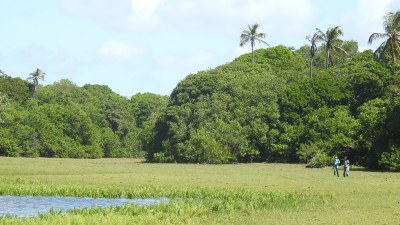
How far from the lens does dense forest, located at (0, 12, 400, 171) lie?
71.9 m

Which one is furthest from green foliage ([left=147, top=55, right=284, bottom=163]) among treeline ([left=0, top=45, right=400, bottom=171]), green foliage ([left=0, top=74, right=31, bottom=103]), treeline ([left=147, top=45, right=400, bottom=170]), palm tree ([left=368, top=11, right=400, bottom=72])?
green foliage ([left=0, top=74, right=31, bottom=103])

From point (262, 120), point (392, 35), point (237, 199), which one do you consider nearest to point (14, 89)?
point (262, 120)

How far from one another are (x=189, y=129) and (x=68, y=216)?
61.1 metres

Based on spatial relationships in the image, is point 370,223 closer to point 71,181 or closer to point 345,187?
point 345,187

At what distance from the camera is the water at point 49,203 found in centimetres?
3187

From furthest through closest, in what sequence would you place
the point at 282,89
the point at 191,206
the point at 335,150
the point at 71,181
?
the point at 282,89 < the point at 335,150 < the point at 71,181 < the point at 191,206

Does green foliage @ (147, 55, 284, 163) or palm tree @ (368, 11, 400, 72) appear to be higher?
palm tree @ (368, 11, 400, 72)

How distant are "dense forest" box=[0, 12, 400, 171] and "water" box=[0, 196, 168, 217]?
113 ft

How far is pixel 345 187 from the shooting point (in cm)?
4297

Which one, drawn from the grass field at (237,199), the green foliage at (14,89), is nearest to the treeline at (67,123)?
the green foliage at (14,89)

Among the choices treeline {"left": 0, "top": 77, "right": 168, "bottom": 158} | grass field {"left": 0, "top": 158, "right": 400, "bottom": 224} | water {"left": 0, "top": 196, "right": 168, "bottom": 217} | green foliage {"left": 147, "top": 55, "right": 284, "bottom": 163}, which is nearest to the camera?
grass field {"left": 0, "top": 158, "right": 400, "bottom": 224}

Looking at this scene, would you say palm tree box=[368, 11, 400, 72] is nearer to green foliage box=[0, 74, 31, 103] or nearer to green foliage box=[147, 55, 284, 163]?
green foliage box=[147, 55, 284, 163]

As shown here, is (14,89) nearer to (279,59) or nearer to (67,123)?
(67,123)

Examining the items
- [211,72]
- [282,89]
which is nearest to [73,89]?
[211,72]
